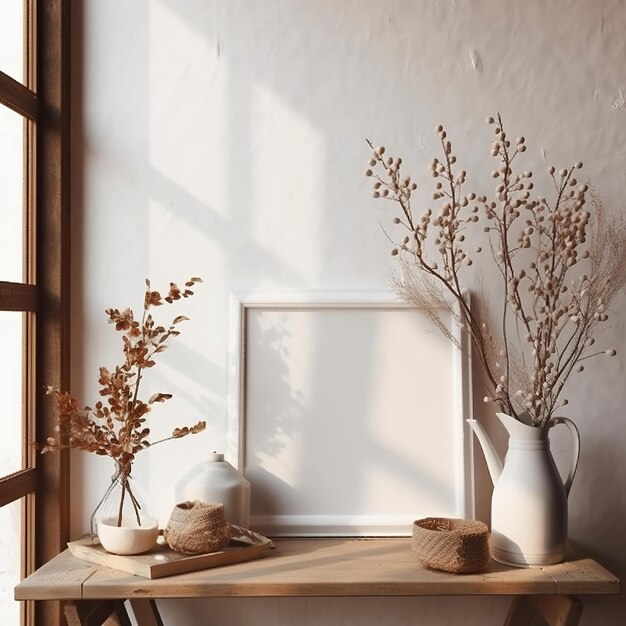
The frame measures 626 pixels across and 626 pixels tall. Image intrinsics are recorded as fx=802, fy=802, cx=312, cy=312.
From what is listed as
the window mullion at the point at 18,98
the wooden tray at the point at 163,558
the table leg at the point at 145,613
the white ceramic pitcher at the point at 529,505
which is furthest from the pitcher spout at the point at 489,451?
the window mullion at the point at 18,98

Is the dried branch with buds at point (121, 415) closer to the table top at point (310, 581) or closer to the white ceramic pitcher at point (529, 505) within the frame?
the table top at point (310, 581)

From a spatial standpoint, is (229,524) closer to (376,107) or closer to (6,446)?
(6,446)

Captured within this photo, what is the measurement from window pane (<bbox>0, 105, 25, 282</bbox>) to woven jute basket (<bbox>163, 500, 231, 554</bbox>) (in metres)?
0.75

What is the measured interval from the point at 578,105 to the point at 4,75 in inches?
61.0

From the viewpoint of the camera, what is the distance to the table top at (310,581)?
1.77 metres

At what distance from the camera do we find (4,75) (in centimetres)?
198

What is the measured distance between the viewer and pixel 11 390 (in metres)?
2.03

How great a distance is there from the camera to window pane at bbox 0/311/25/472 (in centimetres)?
198

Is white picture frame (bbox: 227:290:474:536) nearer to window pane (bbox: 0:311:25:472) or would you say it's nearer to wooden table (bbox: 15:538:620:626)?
wooden table (bbox: 15:538:620:626)

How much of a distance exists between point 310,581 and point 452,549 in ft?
1.10

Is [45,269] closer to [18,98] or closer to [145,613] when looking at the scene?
[18,98]

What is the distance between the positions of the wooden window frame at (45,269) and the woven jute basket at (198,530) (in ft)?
1.42

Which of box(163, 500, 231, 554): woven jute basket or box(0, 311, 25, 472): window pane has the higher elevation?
box(0, 311, 25, 472): window pane

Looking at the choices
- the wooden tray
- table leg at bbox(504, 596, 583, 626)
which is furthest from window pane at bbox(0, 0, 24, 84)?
table leg at bbox(504, 596, 583, 626)
